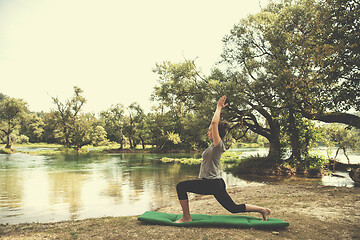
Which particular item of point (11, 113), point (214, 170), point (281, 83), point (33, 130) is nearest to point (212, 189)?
point (214, 170)

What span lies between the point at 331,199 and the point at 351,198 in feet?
2.32

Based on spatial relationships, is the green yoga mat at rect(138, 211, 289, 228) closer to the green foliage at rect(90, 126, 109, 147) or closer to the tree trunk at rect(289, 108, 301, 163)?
the tree trunk at rect(289, 108, 301, 163)

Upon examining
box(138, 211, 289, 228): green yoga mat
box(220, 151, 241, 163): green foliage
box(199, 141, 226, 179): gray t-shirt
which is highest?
box(199, 141, 226, 179): gray t-shirt

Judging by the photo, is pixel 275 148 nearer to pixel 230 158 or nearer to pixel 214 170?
pixel 230 158

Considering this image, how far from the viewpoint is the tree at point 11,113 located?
47.4m

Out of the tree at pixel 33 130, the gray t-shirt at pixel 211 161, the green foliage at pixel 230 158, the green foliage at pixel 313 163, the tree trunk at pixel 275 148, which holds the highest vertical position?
the tree at pixel 33 130

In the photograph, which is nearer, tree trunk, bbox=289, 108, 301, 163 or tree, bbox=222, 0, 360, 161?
tree, bbox=222, 0, 360, 161

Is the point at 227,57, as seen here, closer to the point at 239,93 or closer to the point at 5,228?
the point at 239,93

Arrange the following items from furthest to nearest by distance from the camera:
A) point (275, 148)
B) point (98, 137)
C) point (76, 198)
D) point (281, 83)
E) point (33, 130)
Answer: point (33, 130) → point (98, 137) → point (275, 148) → point (281, 83) → point (76, 198)

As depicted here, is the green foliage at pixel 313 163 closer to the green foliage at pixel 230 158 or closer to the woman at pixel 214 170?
the green foliage at pixel 230 158

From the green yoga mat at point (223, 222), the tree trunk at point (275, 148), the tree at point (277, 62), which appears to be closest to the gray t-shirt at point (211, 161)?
the green yoga mat at point (223, 222)

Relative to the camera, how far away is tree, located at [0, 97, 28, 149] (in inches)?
1865

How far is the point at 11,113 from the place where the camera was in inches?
1902

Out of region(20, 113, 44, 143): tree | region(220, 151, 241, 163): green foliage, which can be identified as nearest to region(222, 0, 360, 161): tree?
region(220, 151, 241, 163): green foliage
